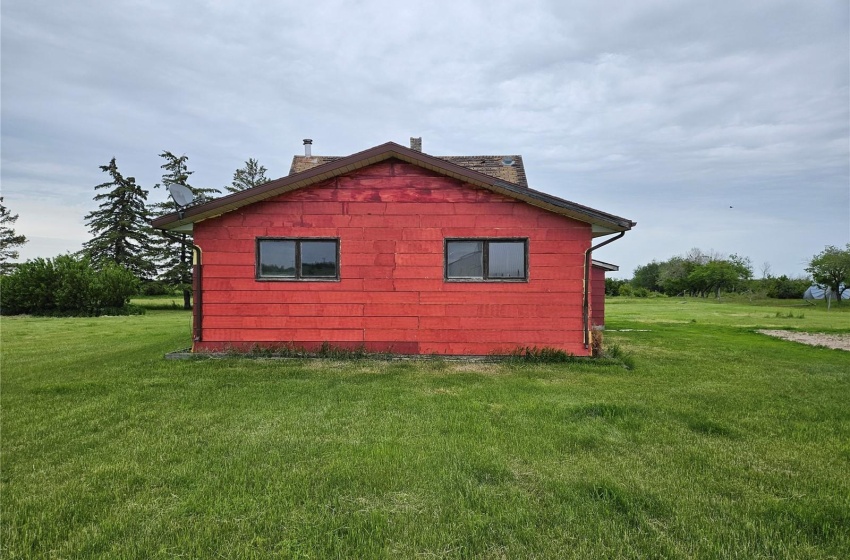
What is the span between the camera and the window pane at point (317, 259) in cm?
837

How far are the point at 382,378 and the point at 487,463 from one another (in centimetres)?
334

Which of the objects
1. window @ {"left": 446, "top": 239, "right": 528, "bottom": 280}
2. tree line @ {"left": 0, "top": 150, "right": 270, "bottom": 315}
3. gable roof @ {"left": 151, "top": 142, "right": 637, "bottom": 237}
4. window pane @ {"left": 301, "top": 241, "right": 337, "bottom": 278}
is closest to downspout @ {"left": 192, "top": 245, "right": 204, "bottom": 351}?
gable roof @ {"left": 151, "top": 142, "right": 637, "bottom": 237}

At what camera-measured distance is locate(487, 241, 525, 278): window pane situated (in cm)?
828

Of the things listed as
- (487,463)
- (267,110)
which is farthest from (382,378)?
(267,110)

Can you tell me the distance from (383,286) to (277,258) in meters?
2.25

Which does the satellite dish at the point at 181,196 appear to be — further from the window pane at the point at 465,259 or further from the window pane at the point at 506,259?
the window pane at the point at 506,259

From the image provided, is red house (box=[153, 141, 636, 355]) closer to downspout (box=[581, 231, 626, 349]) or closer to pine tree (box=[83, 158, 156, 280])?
downspout (box=[581, 231, 626, 349])

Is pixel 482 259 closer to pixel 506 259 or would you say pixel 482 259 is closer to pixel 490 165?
pixel 506 259

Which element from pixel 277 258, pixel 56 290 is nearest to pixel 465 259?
pixel 277 258

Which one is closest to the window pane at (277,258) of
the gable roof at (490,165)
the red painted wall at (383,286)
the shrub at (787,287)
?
the red painted wall at (383,286)

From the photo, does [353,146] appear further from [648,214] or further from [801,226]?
[801,226]

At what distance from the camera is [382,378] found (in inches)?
251

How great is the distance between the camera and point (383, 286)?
832cm

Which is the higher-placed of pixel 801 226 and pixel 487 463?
pixel 801 226
